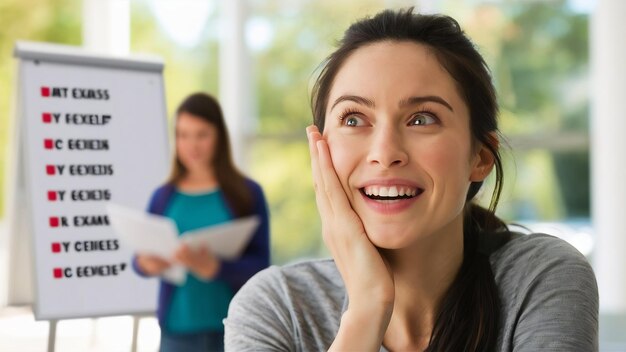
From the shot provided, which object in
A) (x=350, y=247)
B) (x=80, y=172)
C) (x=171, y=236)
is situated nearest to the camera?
(x=350, y=247)

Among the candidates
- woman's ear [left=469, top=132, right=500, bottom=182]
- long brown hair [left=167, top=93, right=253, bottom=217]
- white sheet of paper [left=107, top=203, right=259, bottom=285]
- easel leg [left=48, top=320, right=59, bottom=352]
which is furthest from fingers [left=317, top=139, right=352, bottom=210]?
easel leg [left=48, top=320, right=59, bottom=352]

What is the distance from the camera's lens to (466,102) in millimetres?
1357

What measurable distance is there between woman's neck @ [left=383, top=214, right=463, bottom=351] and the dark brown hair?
0.03 metres

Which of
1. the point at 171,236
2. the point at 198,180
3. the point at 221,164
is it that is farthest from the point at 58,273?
the point at 221,164

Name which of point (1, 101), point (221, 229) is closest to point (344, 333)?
point (221, 229)

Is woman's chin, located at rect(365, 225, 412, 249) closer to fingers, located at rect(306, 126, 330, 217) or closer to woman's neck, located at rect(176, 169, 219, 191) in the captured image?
fingers, located at rect(306, 126, 330, 217)

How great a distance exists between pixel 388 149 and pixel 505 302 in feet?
1.04

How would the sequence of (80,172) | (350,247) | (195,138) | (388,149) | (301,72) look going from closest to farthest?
(388,149) → (350,247) → (80,172) → (195,138) → (301,72)

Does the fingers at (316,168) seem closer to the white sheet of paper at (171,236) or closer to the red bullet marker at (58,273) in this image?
the white sheet of paper at (171,236)

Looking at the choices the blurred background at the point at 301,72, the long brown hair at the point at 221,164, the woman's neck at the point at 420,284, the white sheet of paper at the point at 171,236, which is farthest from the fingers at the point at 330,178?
the blurred background at the point at 301,72

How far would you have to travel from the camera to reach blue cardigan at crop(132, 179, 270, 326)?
300cm

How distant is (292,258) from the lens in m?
6.06

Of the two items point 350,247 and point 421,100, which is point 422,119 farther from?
point 350,247

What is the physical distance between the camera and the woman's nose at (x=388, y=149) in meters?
1.25
